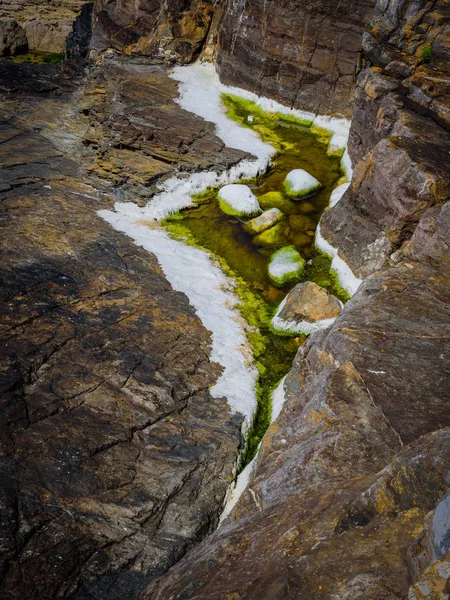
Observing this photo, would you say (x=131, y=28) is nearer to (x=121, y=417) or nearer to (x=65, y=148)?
(x=65, y=148)

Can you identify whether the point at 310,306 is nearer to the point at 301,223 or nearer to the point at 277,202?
the point at 301,223

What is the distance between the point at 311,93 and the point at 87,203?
492 inches

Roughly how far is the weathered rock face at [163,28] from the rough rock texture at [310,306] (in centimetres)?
1859

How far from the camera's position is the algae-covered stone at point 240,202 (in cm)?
1809

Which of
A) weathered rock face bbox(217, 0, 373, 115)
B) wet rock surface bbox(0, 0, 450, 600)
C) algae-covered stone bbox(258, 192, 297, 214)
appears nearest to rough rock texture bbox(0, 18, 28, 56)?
wet rock surface bbox(0, 0, 450, 600)

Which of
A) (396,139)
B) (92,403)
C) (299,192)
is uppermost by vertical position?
(396,139)

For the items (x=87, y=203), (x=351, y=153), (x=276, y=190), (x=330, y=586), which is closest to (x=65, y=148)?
(x=87, y=203)

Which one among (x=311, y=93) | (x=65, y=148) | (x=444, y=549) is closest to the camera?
(x=444, y=549)

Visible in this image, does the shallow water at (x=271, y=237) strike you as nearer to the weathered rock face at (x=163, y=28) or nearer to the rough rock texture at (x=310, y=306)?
the rough rock texture at (x=310, y=306)

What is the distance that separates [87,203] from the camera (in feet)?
54.0

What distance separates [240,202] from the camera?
1809cm

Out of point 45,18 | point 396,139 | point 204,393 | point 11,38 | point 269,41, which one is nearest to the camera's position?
point 204,393

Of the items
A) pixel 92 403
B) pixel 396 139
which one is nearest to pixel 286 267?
pixel 396 139

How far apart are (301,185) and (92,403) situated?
39.3ft
